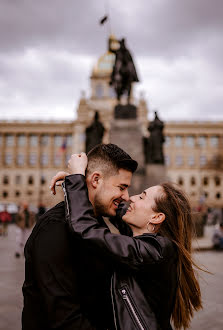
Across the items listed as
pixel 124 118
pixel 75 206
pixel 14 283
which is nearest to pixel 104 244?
pixel 75 206

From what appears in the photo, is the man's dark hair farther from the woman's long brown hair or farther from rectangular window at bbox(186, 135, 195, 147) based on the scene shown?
rectangular window at bbox(186, 135, 195, 147)

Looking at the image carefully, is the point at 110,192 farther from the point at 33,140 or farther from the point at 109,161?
the point at 33,140

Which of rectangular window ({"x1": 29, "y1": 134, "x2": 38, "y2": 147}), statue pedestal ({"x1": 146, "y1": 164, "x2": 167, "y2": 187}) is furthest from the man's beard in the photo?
rectangular window ({"x1": 29, "y1": 134, "x2": 38, "y2": 147})

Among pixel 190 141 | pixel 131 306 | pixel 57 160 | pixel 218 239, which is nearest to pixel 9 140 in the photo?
pixel 57 160

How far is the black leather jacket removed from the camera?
1.65 m

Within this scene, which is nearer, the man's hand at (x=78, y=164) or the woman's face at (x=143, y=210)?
the man's hand at (x=78, y=164)

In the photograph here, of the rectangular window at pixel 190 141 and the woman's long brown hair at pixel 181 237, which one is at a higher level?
the woman's long brown hair at pixel 181 237

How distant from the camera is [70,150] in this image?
74.1m

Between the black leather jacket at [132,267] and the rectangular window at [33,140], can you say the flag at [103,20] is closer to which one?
the black leather jacket at [132,267]

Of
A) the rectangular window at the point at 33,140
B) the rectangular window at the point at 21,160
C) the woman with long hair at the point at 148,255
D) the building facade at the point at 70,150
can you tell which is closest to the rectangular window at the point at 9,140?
the building facade at the point at 70,150

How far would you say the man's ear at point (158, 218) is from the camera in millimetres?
2023

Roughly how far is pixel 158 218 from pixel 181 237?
0.18 meters

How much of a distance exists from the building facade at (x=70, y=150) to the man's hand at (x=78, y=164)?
70896mm

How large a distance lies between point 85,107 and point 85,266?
7026 cm
